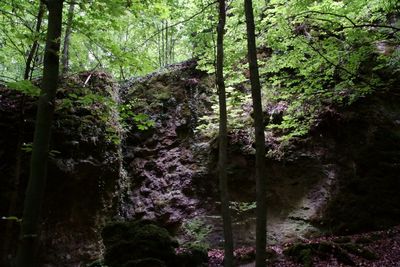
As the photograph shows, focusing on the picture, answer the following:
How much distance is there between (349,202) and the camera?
9.79 metres

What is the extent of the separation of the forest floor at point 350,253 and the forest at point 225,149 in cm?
3

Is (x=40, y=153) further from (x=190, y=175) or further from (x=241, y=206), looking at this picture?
(x=190, y=175)

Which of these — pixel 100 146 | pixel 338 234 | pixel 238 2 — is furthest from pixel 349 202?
pixel 100 146

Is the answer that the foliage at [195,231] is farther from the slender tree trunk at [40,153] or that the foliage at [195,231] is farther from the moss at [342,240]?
the slender tree trunk at [40,153]

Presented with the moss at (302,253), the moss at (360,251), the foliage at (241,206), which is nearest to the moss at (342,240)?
the moss at (360,251)

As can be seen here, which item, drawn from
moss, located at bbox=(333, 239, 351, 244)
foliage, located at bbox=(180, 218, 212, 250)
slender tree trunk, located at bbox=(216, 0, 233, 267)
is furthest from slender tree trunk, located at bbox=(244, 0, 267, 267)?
foliage, located at bbox=(180, 218, 212, 250)

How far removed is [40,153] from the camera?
344cm

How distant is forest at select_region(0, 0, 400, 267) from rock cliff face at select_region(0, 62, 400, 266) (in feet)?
0.12

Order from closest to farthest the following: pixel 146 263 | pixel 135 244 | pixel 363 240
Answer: pixel 146 263
pixel 135 244
pixel 363 240

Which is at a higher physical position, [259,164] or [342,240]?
[259,164]

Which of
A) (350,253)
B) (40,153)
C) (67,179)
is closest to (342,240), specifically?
(350,253)

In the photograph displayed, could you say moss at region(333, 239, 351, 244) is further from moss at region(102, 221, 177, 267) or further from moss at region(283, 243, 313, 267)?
moss at region(102, 221, 177, 267)

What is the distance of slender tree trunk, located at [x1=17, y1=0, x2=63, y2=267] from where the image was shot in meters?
3.34

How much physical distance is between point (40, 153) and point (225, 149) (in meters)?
4.26
